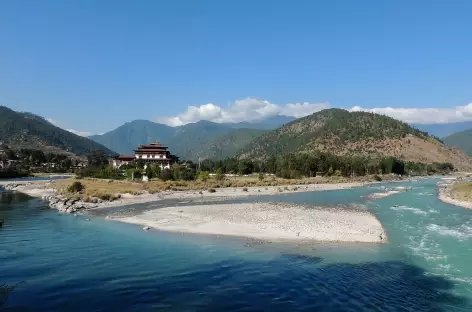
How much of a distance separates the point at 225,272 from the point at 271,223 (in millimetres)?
15835

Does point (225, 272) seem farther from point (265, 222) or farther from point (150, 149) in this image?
point (150, 149)

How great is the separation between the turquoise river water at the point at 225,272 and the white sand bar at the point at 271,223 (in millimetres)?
2177

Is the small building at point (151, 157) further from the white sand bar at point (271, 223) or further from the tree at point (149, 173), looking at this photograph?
the white sand bar at point (271, 223)

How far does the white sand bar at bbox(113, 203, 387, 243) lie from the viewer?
107ft

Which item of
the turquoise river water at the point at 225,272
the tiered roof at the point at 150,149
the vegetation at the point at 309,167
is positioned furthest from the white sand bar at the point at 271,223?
the tiered roof at the point at 150,149

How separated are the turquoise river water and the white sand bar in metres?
2.18

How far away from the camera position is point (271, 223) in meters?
38.1

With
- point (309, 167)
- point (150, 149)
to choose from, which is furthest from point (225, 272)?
point (150, 149)

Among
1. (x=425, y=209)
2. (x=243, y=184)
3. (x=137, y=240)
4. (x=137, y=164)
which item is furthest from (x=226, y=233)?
(x=137, y=164)

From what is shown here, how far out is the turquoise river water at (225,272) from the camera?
1806 cm

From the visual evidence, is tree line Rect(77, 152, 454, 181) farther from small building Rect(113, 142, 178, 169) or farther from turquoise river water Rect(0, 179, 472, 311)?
turquoise river water Rect(0, 179, 472, 311)

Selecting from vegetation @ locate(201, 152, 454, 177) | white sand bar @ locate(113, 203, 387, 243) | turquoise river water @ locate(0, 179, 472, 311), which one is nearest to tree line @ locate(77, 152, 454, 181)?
vegetation @ locate(201, 152, 454, 177)

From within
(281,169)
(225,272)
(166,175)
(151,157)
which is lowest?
(225,272)

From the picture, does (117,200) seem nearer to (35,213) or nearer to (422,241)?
(35,213)
